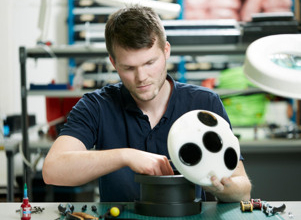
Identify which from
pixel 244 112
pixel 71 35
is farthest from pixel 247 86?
pixel 71 35

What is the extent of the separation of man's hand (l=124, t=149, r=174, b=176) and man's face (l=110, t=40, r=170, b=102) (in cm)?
27

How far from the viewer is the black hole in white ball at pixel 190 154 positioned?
40.1 inches

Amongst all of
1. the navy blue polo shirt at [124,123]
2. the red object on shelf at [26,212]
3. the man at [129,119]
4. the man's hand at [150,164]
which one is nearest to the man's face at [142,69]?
the man at [129,119]

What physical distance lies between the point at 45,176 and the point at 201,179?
553 millimetres

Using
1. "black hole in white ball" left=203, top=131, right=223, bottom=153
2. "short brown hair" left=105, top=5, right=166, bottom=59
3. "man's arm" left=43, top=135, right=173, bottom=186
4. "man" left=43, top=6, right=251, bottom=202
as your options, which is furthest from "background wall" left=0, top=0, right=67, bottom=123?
"black hole in white ball" left=203, top=131, right=223, bottom=153

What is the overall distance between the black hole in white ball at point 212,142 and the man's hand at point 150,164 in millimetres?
185

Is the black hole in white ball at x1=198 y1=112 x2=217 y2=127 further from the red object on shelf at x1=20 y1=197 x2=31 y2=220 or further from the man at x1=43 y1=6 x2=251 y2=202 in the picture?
the red object on shelf at x1=20 y1=197 x2=31 y2=220

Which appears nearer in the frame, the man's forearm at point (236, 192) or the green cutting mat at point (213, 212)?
the green cutting mat at point (213, 212)

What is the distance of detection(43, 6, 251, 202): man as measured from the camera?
130cm

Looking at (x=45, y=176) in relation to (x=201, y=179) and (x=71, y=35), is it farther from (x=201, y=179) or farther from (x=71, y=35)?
(x=71, y=35)

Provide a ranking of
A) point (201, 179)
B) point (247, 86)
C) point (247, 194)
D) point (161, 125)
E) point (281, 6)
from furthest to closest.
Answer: point (281, 6) < point (247, 86) < point (161, 125) < point (247, 194) < point (201, 179)

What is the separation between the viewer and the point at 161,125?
156 centimetres

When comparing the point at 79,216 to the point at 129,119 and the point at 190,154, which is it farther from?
the point at 129,119

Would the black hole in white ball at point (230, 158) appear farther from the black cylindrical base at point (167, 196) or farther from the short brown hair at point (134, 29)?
the short brown hair at point (134, 29)
